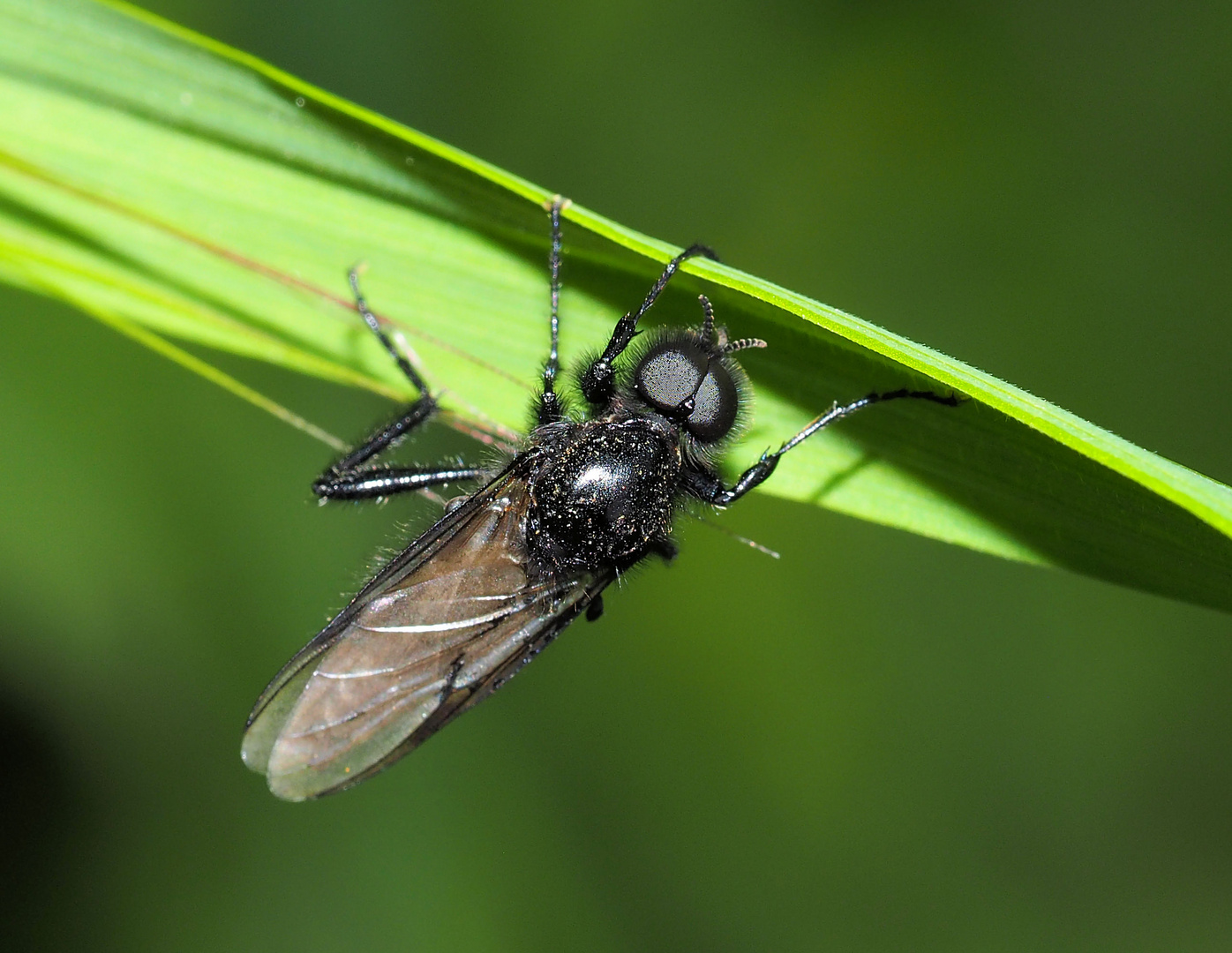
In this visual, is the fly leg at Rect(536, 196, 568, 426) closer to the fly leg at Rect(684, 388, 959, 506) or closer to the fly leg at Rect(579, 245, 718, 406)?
the fly leg at Rect(579, 245, 718, 406)

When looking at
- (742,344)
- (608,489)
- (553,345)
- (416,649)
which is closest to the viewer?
(742,344)

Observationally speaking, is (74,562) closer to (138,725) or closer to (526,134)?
(138,725)

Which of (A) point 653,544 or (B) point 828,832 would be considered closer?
(A) point 653,544

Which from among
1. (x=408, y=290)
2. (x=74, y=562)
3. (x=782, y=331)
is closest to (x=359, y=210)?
(x=408, y=290)

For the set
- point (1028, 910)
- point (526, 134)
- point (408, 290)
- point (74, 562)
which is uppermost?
point (526, 134)

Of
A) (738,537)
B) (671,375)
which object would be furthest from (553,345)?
(738,537)

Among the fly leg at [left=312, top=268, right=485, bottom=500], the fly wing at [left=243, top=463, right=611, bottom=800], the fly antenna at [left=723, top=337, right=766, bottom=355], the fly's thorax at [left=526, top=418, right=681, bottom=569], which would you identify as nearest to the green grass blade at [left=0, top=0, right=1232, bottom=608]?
the fly antenna at [left=723, top=337, right=766, bottom=355]

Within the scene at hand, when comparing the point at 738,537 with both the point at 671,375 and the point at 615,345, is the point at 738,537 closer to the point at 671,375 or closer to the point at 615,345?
the point at 671,375
